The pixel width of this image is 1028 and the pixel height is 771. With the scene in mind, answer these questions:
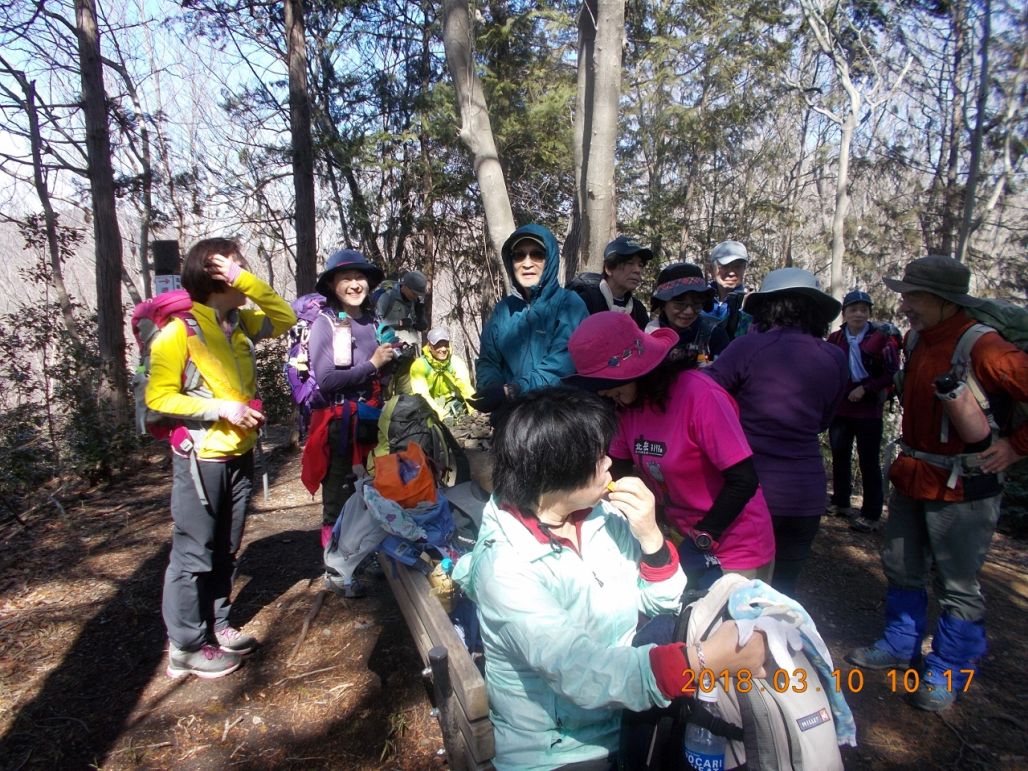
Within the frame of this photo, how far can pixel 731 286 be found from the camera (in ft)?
14.0

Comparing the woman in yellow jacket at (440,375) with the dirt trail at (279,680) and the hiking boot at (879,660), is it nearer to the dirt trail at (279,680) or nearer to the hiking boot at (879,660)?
the dirt trail at (279,680)

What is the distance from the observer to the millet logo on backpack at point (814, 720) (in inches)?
49.8

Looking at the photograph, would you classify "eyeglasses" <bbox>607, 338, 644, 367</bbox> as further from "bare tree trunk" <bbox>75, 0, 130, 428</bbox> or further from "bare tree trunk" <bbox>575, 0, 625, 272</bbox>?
"bare tree trunk" <bbox>75, 0, 130, 428</bbox>

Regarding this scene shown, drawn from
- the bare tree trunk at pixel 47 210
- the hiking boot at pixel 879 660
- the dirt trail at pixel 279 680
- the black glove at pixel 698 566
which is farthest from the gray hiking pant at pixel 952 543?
the bare tree trunk at pixel 47 210

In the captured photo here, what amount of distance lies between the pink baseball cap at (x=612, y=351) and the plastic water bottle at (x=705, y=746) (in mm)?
953

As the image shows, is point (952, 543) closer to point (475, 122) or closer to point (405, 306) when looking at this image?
point (405, 306)

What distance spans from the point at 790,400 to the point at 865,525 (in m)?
3.12

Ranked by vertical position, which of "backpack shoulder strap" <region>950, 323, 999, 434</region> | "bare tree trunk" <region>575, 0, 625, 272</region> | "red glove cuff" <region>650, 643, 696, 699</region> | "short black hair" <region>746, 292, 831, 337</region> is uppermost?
"bare tree trunk" <region>575, 0, 625, 272</region>

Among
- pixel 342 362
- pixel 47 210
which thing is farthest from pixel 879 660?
pixel 47 210

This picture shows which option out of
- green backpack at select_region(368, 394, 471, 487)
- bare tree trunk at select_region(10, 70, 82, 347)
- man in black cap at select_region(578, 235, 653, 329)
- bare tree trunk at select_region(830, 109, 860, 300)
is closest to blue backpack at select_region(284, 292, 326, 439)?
green backpack at select_region(368, 394, 471, 487)

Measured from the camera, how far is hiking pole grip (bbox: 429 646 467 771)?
5.25ft

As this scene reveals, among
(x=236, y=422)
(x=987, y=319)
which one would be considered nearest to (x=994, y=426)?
(x=987, y=319)

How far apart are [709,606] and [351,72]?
14.4 meters

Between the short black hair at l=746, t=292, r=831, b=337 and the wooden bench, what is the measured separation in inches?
69.0
